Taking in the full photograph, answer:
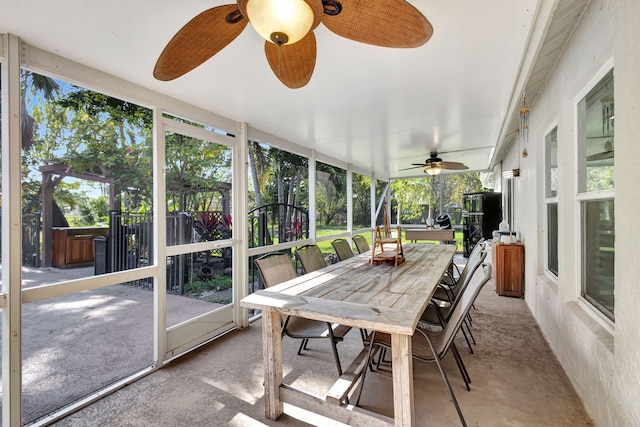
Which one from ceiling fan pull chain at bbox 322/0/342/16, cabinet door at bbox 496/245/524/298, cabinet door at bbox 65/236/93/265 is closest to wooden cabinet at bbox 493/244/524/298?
cabinet door at bbox 496/245/524/298

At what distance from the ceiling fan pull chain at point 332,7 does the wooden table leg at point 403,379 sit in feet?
5.00

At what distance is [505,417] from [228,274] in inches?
109

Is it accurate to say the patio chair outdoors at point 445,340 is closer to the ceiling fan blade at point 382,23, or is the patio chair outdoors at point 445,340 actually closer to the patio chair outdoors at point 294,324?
the patio chair outdoors at point 294,324

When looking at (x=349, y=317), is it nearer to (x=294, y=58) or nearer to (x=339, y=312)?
(x=339, y=312)

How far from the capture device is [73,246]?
2191mm

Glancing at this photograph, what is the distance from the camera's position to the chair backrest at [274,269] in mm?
2402

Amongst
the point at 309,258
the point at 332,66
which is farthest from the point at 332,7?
the point at 309,258

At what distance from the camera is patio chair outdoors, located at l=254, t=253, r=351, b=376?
211 cm

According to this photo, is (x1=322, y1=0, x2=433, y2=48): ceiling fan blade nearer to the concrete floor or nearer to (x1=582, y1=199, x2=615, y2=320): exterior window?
(x1=582, y1=199, x2=615, y2=320): exterior window

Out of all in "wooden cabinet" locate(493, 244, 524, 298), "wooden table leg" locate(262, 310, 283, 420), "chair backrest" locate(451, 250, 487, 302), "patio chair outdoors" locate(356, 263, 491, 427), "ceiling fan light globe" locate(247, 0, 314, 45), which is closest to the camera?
"ceiling fan light globe" locate(247, 0, 314, 45)

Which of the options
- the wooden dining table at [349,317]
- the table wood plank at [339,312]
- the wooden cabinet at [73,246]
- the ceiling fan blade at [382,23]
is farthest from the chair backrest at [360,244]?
the ceiling fan blade at [382,23]

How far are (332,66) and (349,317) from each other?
1702 mm

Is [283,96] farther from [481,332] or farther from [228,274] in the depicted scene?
[481,332]

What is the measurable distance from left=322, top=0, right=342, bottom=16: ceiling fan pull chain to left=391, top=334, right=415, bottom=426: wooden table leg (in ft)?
5.00
